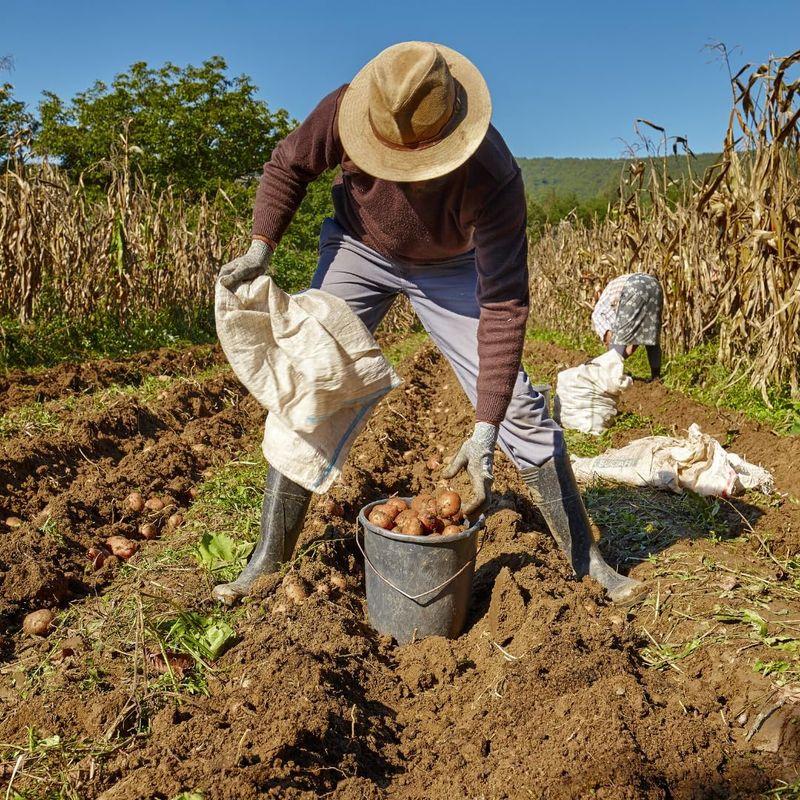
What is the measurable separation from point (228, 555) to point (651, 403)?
15.2ft

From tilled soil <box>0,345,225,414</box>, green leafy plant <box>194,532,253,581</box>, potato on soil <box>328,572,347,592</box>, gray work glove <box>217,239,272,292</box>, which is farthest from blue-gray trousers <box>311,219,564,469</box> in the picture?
tilled soil <box>0,345,225,414</box>

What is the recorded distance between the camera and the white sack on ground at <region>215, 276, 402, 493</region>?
256 cm

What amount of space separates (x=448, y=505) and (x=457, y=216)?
1053mm

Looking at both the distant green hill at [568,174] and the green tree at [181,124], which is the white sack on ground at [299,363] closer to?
the green tree at [181,124]

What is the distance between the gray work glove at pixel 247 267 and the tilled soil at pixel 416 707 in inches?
46.5

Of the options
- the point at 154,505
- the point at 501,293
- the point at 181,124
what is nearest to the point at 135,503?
the point at 154,505

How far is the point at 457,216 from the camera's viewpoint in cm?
267

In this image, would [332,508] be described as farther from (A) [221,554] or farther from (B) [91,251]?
(B) [91,251]

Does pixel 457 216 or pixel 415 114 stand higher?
pixel 415 114

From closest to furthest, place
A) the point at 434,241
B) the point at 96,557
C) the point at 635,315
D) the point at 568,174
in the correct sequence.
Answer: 1. the point at 434,241
2. the point at 96,557
3. the point at 635,315
4. the point at 568,174

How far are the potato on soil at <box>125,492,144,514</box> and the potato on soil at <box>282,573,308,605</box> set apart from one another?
1.48m

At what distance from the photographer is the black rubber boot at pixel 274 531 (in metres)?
2.90

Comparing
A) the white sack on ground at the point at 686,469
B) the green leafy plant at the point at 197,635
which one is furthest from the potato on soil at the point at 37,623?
the white sack on ground at the point at 686,469

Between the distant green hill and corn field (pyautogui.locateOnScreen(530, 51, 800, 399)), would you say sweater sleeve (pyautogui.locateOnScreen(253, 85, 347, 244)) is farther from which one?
the distant green hill
